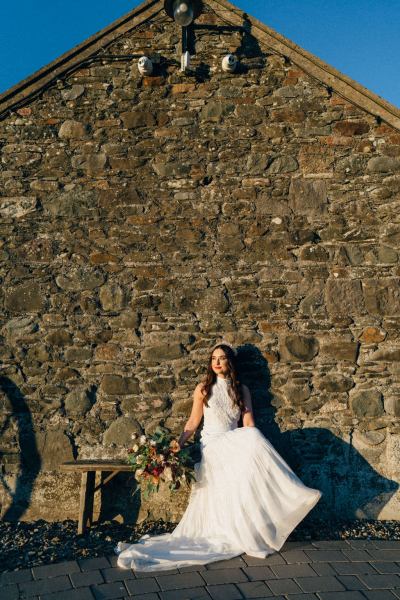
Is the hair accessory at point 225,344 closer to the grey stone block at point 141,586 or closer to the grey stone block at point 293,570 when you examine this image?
the grey stone block at point 293,570

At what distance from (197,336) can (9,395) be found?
1.87 m

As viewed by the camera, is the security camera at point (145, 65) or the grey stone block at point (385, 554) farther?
the security camera at point (145, 65)

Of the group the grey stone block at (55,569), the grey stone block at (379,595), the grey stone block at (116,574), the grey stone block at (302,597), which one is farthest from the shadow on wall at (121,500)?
the grey stone block at (379,595)

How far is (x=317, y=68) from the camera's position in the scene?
5.55 metres

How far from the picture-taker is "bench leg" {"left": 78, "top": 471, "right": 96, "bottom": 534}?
4.79m

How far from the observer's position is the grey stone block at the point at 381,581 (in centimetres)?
379

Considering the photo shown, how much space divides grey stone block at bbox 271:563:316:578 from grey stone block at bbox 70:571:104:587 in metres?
1.24

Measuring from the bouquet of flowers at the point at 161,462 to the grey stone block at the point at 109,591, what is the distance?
90 cm

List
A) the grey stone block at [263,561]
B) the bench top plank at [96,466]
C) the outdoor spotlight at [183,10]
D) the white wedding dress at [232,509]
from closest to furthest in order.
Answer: the grey stone block at [263,561] < the white wedding dress at [232,509] < the bench top plank at [96,466] < the outdoor spotlight at [183,10]

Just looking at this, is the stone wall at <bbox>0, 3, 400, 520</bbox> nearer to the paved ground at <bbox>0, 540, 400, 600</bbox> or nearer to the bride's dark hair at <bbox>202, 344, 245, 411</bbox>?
the bride's dark hair at <bbox>202, 344, 245, 411</bbox>

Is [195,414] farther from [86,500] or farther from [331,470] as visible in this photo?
[331,470]

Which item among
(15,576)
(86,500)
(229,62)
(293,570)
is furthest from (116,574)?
(229,62)

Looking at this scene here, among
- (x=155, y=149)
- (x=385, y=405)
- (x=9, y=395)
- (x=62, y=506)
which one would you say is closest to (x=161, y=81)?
(x=155, y=149)

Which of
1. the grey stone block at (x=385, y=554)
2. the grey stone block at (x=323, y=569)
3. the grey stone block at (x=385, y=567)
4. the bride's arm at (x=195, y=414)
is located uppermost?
the bride's arm at (x=195, y=414)
